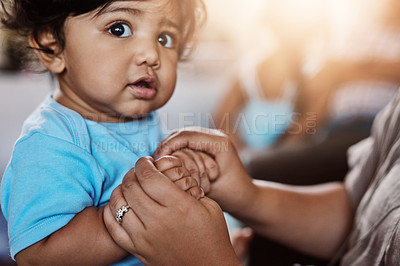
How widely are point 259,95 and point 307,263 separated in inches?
45.6

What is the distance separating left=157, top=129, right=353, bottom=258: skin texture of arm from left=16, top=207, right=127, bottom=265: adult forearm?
24cm

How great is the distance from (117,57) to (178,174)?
24 cm

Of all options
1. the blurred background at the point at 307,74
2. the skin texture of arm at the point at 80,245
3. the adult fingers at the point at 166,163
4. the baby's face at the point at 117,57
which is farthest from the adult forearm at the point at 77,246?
the blurred background at the point at 307,74

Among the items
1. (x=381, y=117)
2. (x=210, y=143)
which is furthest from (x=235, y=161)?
(x=381, y=117)

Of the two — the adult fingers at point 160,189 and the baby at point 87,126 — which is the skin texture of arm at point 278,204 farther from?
the adult fingers at point 160,189

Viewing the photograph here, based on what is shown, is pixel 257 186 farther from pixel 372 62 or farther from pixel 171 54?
pixel 372 62

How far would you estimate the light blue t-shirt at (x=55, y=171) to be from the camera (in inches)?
23.5

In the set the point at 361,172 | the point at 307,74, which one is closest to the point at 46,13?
the point at 361,172

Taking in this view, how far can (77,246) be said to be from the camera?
0.60 metres

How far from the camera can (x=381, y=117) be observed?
0.96 m

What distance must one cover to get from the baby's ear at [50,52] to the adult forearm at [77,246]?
1.02 ft

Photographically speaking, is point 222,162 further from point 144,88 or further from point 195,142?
point 144,88

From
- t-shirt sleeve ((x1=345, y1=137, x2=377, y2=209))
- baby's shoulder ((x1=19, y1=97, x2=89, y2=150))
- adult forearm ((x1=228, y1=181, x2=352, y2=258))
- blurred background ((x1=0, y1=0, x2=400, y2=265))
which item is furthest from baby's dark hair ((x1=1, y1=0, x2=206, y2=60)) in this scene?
blurred background ((x1=0, y1=0, x2=400, y2=265))

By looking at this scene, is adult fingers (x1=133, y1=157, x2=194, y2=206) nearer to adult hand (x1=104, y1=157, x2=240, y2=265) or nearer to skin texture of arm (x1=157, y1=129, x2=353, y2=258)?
adult hand (x1=104, y1=157, x2=240, y2=265)
